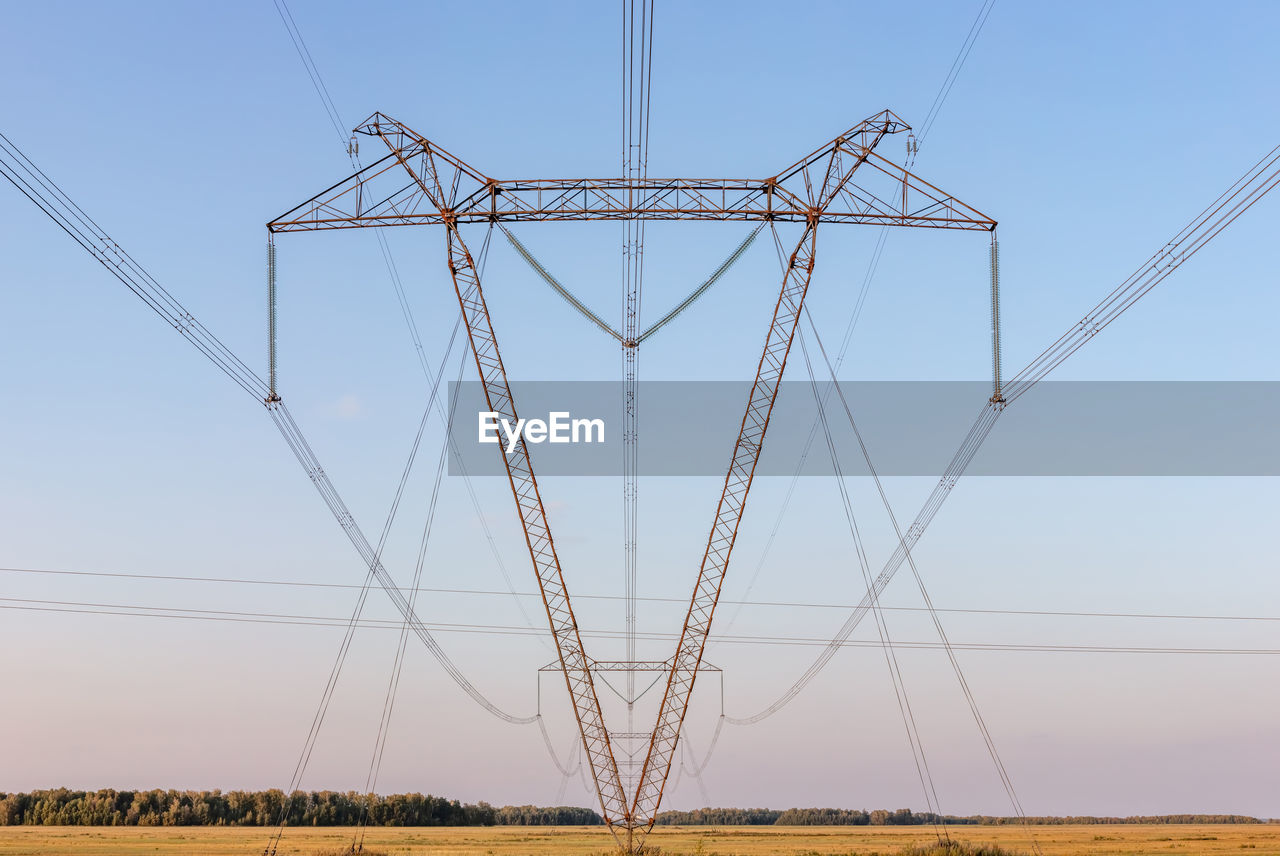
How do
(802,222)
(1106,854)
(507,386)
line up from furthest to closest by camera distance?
(1106,854) → (507,386) → (802,222)

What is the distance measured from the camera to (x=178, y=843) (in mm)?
144250

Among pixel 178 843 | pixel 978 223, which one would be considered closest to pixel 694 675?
pixel 978 223

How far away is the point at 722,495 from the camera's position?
267ft

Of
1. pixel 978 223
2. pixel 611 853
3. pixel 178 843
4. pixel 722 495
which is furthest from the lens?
pixel 178 843

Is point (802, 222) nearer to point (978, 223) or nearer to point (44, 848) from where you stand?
point (978, 223)

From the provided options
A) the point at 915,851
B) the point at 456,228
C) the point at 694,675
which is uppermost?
the point at 456,228

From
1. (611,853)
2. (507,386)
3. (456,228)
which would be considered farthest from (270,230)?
(611,853)

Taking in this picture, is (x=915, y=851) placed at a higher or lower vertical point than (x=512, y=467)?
lower

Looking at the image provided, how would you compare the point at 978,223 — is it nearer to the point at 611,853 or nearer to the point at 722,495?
the point at 722,495

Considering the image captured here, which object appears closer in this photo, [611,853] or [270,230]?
[270,230]

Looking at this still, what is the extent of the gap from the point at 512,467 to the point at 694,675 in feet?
70.0

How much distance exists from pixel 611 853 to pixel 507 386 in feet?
147

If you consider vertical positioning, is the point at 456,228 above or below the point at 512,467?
above

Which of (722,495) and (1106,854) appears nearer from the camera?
(722,495)
